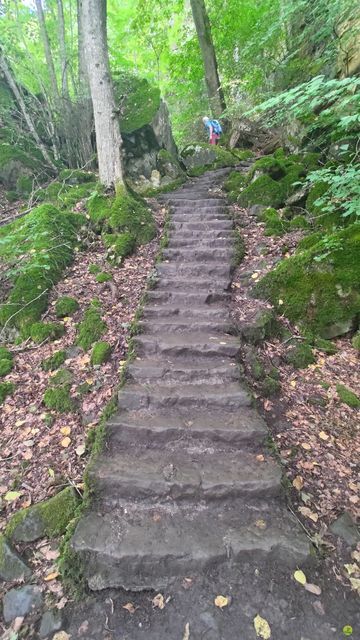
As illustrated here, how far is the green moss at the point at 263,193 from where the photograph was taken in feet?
25.1

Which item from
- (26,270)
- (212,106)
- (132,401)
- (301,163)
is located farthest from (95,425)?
(212,106)

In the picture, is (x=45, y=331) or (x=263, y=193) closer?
(x=45, y=331)

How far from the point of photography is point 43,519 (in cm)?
293

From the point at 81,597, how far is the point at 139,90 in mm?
12768

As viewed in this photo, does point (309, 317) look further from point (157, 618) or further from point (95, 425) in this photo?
point (157, 618)

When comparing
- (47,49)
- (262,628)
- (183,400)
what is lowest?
(262,628)

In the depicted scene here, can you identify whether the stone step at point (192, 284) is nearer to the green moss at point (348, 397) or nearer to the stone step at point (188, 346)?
the stone step at point (188, 346)

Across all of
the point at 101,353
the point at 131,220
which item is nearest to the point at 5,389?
the point at 101,353

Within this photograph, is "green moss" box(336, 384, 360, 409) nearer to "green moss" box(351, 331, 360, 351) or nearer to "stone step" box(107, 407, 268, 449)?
"green moss" box(351, 331, 360, 351)

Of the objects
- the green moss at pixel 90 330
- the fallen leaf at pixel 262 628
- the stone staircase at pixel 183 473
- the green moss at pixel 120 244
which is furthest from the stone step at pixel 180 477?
the green moss at pixel 120 244

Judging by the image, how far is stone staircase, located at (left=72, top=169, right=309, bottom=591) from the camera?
265 cm

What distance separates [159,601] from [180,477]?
0.90m

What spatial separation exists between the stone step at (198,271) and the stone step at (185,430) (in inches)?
117

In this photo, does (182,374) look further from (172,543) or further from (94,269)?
(94,269)
